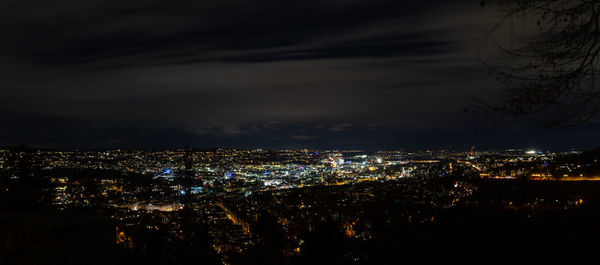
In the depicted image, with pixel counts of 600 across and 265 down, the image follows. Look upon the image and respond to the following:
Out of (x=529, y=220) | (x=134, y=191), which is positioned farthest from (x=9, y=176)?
(x=134, y=191)

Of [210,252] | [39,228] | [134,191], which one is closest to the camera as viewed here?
[39,228]

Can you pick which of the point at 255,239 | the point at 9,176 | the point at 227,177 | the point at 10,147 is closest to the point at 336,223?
the point at 255,239

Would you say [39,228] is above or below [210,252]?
above

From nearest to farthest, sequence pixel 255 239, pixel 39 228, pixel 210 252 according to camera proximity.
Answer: pixel 39 228 < pixel 210 252 < pixel 255 239

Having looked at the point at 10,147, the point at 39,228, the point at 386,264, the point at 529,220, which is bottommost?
the point at 386,264

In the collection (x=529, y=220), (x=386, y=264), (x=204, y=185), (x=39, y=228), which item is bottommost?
(x=204, y=185)

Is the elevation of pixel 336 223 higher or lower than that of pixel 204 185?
higher

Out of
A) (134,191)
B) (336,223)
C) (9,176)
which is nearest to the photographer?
(336,223)

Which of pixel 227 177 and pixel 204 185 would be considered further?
pixel 227 177

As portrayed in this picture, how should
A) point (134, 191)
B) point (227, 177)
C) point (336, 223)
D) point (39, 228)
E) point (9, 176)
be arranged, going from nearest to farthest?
point (39, 228) → point (336, 223) → point (9, 176) → point (134, 191) → point (227, 177)

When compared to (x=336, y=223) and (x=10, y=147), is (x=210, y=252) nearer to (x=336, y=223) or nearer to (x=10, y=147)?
(x=336, y=223)

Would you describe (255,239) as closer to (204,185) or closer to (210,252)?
(210,252)
